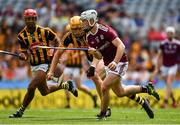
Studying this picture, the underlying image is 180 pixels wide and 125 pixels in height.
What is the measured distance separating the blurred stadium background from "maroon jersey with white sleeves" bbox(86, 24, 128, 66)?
9186 mm

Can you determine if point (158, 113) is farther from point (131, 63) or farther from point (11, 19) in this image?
point (11, 19)

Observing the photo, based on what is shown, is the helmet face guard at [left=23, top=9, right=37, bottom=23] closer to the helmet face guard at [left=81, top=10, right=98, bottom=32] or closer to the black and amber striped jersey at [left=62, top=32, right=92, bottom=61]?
the black and amber striped jersey at [left=62, top=32, right=92, bottom=61]

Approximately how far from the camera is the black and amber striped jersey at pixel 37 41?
1617cm

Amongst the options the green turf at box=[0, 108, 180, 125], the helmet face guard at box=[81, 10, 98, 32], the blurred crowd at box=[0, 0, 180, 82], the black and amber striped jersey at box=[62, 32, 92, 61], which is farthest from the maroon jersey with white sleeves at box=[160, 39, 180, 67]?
the helmet face guard at box=[81, 10, 98, 32]

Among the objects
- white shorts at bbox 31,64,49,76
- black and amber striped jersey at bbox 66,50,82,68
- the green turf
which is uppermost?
black and amber striped jersey at bbox 66,50,82,68

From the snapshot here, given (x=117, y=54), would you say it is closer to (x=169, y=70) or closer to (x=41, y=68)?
(x=41, y=68)

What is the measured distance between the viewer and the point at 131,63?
26.9m

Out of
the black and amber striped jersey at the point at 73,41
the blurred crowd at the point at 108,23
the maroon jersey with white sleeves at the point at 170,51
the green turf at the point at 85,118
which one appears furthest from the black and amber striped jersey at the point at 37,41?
the blurred crowd at the point at 108,23

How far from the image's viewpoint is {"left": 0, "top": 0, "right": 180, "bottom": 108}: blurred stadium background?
2427 centimetres

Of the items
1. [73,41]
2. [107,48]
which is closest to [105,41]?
[107,48]

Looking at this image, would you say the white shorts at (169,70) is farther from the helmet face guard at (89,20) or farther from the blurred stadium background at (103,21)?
the helmet face guard at (89,20)

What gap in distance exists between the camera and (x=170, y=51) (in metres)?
22.0

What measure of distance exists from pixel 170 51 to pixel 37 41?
22.0 feet

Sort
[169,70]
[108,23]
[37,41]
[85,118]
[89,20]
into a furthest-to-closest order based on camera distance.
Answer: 1. [108,23]
2. [169,70]
3. [37,41]
4. [85,118]
5. [89,20]
